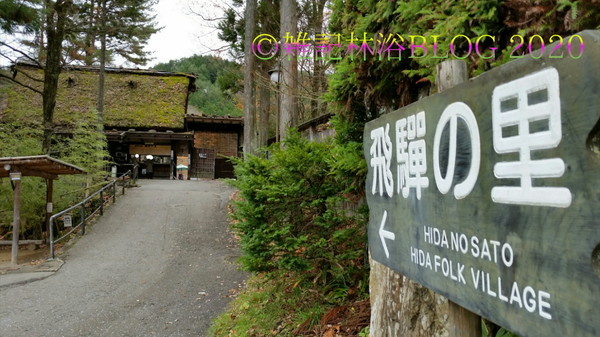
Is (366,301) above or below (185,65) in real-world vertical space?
below

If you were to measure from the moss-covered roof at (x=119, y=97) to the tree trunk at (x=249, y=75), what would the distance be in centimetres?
1137

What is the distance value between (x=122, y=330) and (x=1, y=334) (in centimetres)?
155

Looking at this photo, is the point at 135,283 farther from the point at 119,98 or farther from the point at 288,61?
the point at 119,98

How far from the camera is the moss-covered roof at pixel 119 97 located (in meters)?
20.9

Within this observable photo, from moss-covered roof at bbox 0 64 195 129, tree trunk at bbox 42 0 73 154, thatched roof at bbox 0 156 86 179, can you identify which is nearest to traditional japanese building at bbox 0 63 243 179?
moss-covered roof at bbox 0 64 195 129

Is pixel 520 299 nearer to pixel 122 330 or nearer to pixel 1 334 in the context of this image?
pixel 122 330

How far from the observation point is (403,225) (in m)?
1.53

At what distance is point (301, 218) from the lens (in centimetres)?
423

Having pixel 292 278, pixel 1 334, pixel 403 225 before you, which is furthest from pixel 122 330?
pixel 403 225

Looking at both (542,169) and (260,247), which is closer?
(542,169)

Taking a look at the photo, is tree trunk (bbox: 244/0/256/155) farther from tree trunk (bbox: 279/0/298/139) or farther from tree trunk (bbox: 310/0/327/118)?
tree trunk (bbox: 279/0/298/139)

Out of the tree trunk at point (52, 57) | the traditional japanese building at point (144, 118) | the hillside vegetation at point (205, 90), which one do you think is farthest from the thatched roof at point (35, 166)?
the hillside vegetation at point (205, 90)

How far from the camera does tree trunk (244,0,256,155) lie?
1038cm

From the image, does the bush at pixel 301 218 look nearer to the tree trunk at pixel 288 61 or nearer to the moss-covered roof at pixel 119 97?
the tree trunk at pixel 288 61
